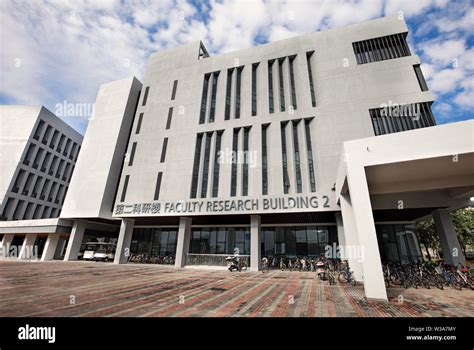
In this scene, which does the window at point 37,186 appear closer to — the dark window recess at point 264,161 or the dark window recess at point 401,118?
the dark window recess at point 264,161

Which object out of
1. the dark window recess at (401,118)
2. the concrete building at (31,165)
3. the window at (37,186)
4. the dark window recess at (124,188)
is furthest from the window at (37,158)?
the dark window recess at (401,118)

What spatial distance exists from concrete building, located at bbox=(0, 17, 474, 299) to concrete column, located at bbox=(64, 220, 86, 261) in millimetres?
153

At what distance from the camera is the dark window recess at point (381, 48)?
22.1m

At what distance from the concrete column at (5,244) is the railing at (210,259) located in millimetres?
34674

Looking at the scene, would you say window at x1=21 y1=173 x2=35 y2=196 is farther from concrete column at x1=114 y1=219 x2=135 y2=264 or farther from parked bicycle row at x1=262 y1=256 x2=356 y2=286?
parked bicycle row at x1=262 y1=256 x2=356 y2=286

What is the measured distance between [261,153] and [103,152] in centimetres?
2232

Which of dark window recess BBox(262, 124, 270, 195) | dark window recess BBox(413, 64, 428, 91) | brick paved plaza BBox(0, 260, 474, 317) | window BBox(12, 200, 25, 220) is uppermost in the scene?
dark window recess BBox(413, 64, 428, 91)

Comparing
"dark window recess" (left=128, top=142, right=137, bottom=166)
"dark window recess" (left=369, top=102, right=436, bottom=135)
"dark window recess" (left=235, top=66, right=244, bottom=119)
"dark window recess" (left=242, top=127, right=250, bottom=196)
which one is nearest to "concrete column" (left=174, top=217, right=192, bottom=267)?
"dark window recess" (left=242, top=127, right=250, bottom=196)

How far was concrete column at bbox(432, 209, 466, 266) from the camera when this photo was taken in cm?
1627

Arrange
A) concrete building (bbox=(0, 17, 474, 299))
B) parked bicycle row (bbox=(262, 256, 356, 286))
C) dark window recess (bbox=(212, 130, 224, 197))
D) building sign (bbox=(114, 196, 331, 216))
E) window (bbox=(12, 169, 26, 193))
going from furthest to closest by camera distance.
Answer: window (bbox=(12, 169, 26, 193)) → dark window recess (bbox=(212, 130, 224, 197)) → concrete building (bbox=(0, 17, 474, 299)) → building sign (bbox=(114, 196, 331, 216)) → parked bicycle row (bbox=(262, 256, 356, 286))

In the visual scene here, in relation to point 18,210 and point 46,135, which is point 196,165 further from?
point 46,135

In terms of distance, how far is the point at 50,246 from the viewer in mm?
30375
